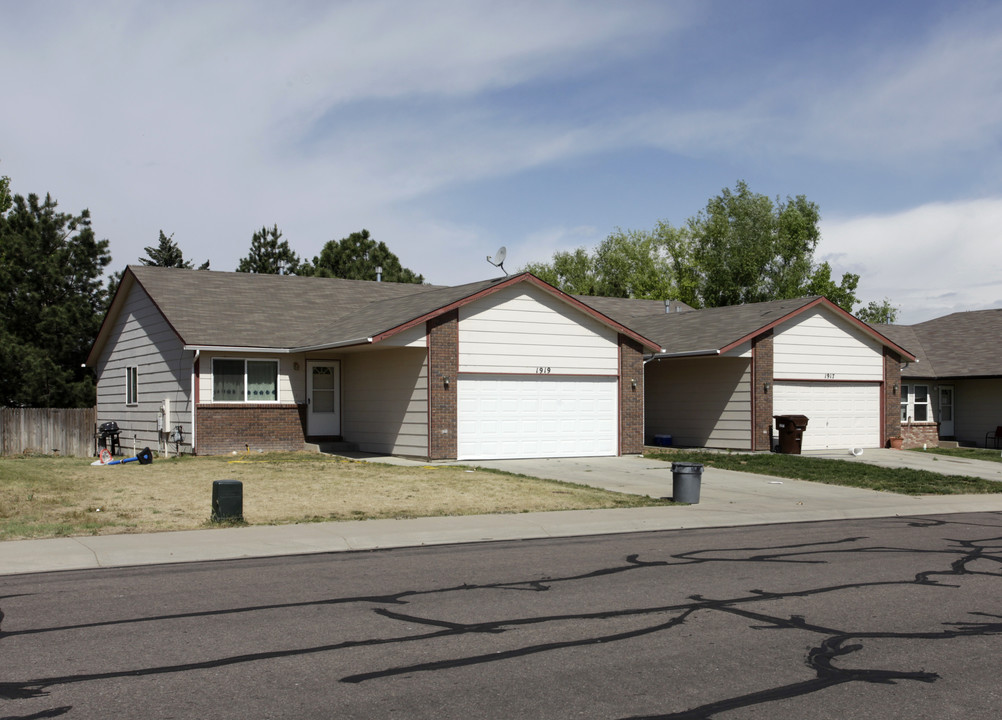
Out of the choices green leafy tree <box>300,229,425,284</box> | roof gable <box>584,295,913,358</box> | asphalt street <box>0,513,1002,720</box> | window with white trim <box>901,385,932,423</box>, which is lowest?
asphalt street <box>0,513,1002,720</box>

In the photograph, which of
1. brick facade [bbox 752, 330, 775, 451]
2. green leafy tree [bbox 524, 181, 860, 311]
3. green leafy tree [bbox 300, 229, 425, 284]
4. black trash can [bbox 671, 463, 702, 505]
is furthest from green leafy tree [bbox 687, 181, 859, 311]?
black trash can [bbox 671, 463, 702, 505]

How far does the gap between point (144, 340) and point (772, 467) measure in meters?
18.6

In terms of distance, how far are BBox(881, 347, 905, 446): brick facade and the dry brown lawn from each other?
16536 mm

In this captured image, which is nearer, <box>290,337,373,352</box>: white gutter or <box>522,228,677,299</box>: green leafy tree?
A: <box>290,337,373,352</box>: white gutter

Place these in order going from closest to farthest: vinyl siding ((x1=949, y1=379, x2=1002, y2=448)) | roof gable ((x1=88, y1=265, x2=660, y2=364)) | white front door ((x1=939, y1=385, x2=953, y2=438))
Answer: roof gable ((x1=88, y1=265, x2=660, y2=364))
vinyl siding ((x1=949, y1=379, x2=1002, y2=448))
white front door ((x1=939, y1=385, x2=953, y2=438))

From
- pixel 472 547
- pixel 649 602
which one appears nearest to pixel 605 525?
pixel 472 547

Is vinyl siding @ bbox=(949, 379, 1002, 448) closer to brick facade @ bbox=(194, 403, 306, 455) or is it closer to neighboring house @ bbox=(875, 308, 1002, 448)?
neighboring house @ bbox=(875, 308, 1002, 448)

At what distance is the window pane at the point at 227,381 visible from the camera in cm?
2636

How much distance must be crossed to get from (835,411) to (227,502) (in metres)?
22.8

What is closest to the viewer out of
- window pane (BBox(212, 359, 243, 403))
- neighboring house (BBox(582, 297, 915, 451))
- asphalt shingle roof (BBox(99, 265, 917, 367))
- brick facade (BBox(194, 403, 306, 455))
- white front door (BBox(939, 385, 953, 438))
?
brick facade (BBox(194, 403, 306, 455))

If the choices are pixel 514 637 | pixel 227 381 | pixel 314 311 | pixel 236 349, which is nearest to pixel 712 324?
pixel 314 311

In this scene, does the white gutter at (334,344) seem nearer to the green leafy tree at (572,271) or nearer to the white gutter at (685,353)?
the white gutter at (685,353)

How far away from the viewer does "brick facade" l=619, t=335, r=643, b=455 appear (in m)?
27.3

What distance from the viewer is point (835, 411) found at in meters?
31.5
